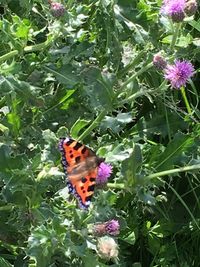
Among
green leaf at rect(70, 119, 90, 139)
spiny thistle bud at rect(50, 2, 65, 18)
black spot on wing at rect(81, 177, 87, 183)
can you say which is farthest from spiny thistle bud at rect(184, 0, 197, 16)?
black spot on wing at rect(81, 177, 87, 183)

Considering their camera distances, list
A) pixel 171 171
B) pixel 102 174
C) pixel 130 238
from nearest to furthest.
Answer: pixel 102 174
pixel 171 171
pixel 130 238

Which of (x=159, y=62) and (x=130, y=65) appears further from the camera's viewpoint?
(x=130, y=65)

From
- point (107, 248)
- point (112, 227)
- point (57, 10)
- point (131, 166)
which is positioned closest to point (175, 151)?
point (131, 166)

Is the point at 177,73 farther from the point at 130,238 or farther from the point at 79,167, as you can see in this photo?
the point at 130,238

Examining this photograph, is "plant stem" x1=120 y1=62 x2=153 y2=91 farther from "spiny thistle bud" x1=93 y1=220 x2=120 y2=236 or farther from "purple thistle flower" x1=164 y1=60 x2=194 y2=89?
"spiny thistle bud" x1=93 y1=220 x2=120 y2=236

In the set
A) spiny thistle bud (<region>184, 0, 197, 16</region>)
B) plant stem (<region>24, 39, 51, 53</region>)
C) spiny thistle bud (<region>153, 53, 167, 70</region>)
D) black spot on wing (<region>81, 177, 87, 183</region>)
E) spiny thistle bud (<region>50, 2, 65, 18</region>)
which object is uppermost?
spiny thistle bud (<region>50, 2, 65, 18</region>)

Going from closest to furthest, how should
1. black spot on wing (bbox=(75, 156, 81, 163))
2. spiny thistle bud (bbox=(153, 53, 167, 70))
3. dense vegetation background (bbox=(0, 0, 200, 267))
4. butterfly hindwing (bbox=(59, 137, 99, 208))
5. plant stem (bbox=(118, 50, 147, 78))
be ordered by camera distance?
butterfly hindwing (bbox=(59, 137, 99, 208))
black spot on wing (bbox=(75, 156, 81, 163))
dense vegetation background (bbox=(0, 0, 200, 267))
spiny thistle bud (bbox=(153, 53, 167, 70))
plant stem (bbox=(118, 50, 147, 78))

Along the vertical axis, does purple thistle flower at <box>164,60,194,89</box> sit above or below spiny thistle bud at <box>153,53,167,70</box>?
below
